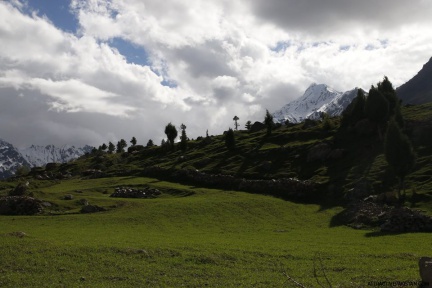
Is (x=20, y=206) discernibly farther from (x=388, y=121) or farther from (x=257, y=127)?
(x=257, y=127)

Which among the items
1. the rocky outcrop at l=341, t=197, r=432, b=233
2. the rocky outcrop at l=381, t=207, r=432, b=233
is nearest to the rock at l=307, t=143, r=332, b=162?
the rocky outcrop at l=341, t=197, r=432, b=233

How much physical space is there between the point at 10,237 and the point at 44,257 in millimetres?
10086

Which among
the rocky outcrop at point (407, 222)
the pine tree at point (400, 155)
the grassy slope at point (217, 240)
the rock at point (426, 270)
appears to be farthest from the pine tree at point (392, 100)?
the rock at point (426, 270)

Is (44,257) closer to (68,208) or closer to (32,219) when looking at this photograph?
(32,219)

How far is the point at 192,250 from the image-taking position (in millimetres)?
37750

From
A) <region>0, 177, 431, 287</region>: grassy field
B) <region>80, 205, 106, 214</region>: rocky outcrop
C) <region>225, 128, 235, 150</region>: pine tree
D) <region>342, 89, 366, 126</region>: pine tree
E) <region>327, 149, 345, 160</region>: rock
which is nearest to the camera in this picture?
<region>0, 177, 431, 287</region>: grassy field

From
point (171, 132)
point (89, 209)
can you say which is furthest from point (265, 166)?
point (171, 132)

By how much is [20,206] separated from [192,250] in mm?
47413

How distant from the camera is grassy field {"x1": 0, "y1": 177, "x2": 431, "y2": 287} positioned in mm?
28733

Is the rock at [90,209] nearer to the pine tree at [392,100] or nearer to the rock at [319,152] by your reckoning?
the rock at [319,152]

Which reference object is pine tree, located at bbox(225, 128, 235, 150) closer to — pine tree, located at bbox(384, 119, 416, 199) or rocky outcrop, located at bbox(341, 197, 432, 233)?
rocky outcrop, located at bbox(341, 197, 432, 233)

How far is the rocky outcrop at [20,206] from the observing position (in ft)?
230

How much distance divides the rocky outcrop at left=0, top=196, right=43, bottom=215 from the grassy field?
2944 mm

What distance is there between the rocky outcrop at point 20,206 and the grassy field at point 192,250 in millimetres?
2944
